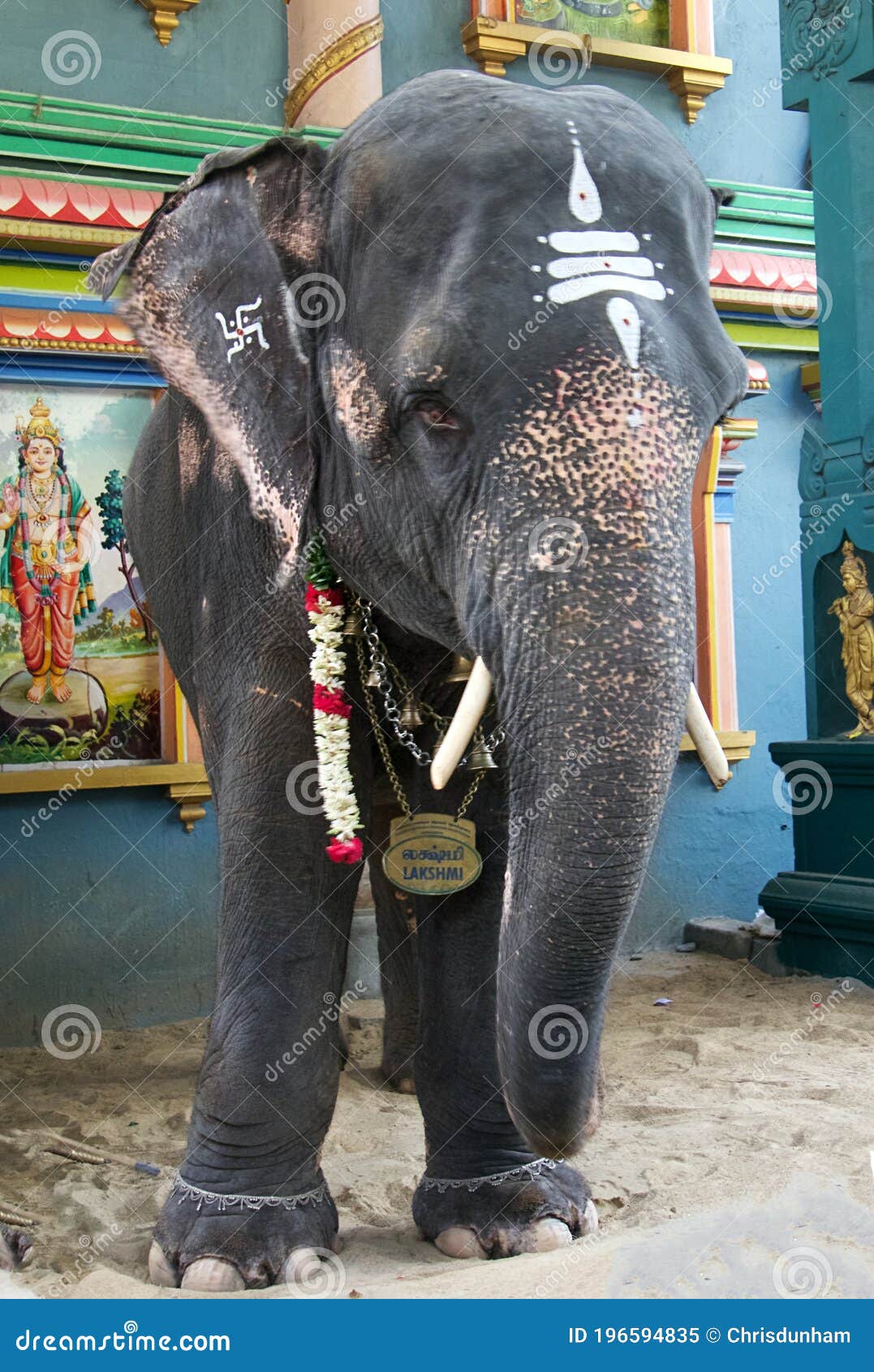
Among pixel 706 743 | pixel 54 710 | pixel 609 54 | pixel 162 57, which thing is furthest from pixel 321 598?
pixel 609 54

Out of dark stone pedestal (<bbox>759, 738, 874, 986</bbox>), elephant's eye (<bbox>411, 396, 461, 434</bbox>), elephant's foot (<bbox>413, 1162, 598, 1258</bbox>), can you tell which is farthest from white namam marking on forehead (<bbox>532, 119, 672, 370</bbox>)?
dark stone pedestal (<bbox>759, 738, 874, 986</bbox>)

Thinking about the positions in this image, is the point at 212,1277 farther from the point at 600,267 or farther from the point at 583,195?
the point at 583,195

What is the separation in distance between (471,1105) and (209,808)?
9.12ft

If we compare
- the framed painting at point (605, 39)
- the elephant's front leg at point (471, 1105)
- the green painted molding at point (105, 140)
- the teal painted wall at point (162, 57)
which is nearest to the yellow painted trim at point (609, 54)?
the framed painting at point (605, 39)

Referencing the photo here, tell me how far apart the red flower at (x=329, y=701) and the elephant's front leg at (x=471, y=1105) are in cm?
47

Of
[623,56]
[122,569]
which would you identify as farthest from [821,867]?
[623,56]

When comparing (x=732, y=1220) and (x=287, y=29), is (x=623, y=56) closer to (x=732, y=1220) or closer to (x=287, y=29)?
(x=287, y=29)

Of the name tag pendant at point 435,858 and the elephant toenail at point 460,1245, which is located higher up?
the name tag pendant at point 435,858

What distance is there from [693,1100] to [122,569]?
9.75ft

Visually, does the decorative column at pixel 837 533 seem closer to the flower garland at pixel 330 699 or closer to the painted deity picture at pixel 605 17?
the painted deity picture at pixel 605 17

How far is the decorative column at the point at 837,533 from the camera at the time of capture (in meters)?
5.51

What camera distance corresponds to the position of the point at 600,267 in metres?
2.25

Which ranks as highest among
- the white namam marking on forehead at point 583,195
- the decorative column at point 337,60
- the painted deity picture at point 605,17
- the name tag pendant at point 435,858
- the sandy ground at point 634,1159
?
the painted deity picture at point 605,17

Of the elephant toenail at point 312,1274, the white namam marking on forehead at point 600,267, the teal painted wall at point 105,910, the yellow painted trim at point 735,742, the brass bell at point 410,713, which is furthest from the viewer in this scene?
the yellow painted trim at point 735,742
